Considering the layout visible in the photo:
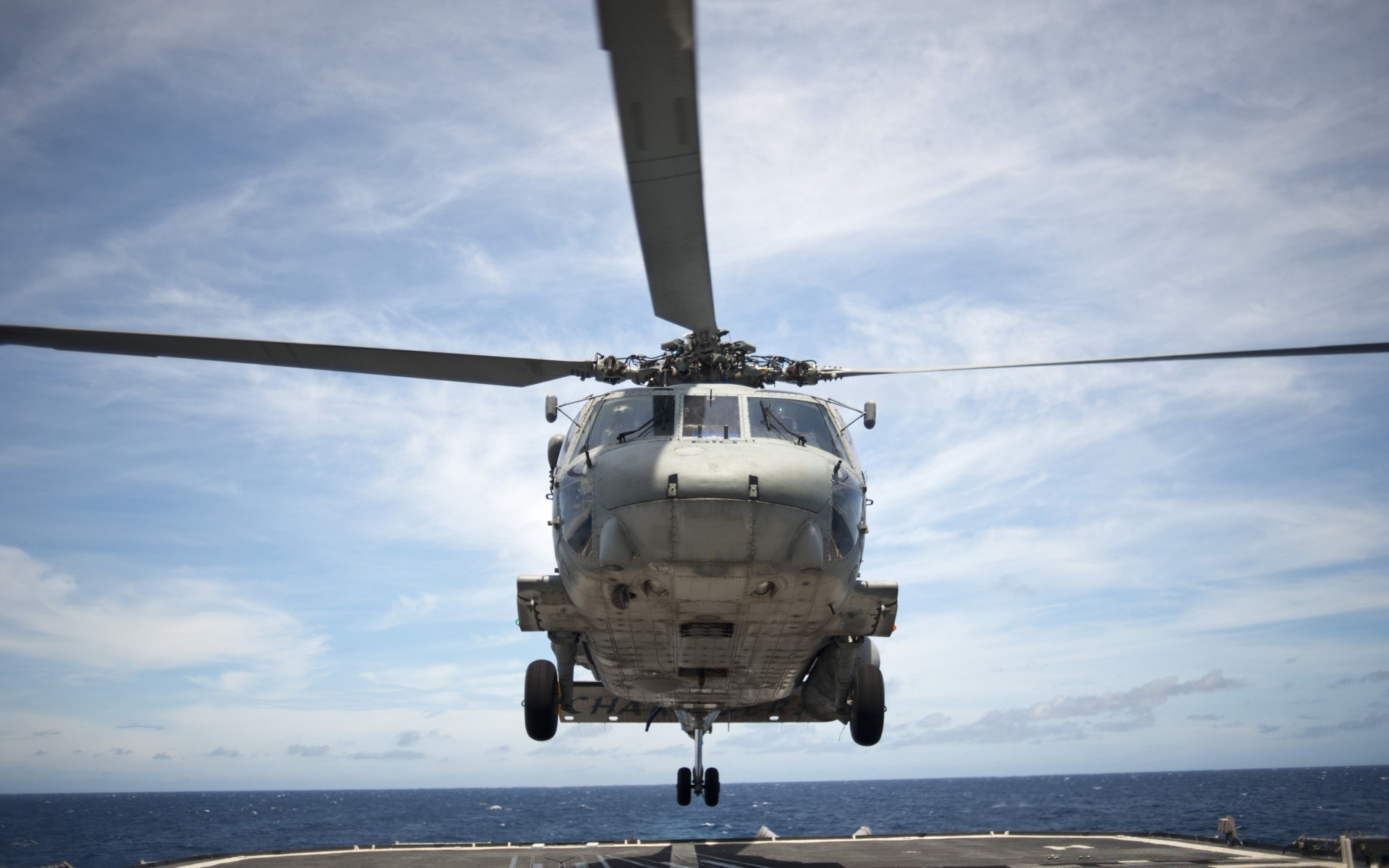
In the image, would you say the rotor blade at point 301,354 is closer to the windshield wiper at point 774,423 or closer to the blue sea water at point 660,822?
the windshield wiper at point 774,423

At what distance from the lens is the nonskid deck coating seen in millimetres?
23906

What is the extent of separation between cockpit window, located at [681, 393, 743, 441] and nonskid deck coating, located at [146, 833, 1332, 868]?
697 inches

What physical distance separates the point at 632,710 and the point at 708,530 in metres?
8.13

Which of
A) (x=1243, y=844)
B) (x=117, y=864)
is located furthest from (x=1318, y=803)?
(x=117, y=864)

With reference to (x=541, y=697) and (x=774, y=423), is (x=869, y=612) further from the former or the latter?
(x=541, y=697)

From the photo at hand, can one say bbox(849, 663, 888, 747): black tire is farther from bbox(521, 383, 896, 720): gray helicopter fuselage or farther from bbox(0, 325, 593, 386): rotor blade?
bbox(0, 325, 593, 386): rotor blade

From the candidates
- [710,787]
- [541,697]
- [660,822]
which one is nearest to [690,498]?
[541,697]

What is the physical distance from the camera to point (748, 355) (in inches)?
443

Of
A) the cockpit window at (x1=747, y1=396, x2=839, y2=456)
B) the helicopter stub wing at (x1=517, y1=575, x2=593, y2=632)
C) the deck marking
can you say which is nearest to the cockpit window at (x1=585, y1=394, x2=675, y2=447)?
the cockpit window at (x1=747, y1=396, x2=839, y2=456)

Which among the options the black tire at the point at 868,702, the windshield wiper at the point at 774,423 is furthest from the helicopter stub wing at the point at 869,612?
the windshield wiper at the point at 774,423

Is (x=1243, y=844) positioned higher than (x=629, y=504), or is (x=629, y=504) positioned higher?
(x=629, y=504)

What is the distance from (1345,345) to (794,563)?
15.6ft

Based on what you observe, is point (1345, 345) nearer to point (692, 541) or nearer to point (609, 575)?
point (692, 541)

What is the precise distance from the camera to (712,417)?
9547 millimetres
